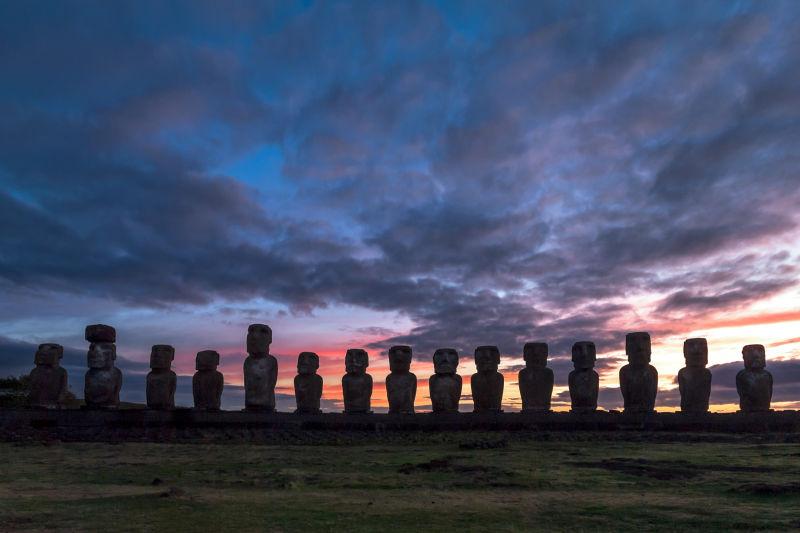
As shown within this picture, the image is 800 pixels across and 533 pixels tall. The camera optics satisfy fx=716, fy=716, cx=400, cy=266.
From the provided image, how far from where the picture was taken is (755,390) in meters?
18.4

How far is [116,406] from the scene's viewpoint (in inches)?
790

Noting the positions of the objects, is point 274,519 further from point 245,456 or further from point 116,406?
point 116,406

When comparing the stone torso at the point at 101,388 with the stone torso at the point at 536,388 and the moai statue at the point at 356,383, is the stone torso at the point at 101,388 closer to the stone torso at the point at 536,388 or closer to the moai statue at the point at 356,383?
the moai statue at the point at 356,383

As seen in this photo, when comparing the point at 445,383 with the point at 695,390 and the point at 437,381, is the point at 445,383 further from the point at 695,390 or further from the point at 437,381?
the point at 695,390

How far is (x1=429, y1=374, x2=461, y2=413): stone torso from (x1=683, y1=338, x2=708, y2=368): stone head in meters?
6.07

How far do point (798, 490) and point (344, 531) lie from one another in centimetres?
481

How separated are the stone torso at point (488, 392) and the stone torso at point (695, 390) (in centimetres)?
476

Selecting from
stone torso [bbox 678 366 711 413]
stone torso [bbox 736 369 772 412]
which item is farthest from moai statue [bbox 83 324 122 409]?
stone torso [bbox 736 369 772 412]

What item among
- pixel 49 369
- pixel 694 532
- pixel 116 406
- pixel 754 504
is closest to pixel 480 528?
pixel 694 532

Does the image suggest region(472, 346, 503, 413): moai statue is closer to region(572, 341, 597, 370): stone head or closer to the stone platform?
the stone platform

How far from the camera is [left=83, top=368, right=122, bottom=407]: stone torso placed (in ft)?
65.1

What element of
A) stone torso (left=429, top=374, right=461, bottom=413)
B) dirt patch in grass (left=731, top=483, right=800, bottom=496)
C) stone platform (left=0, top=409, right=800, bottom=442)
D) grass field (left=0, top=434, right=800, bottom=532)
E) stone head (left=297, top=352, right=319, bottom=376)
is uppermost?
stone head (left=297, top=352, right=319, bottom=376)

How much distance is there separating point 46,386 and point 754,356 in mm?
19362

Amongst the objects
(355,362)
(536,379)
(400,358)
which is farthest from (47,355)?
(536,379)
